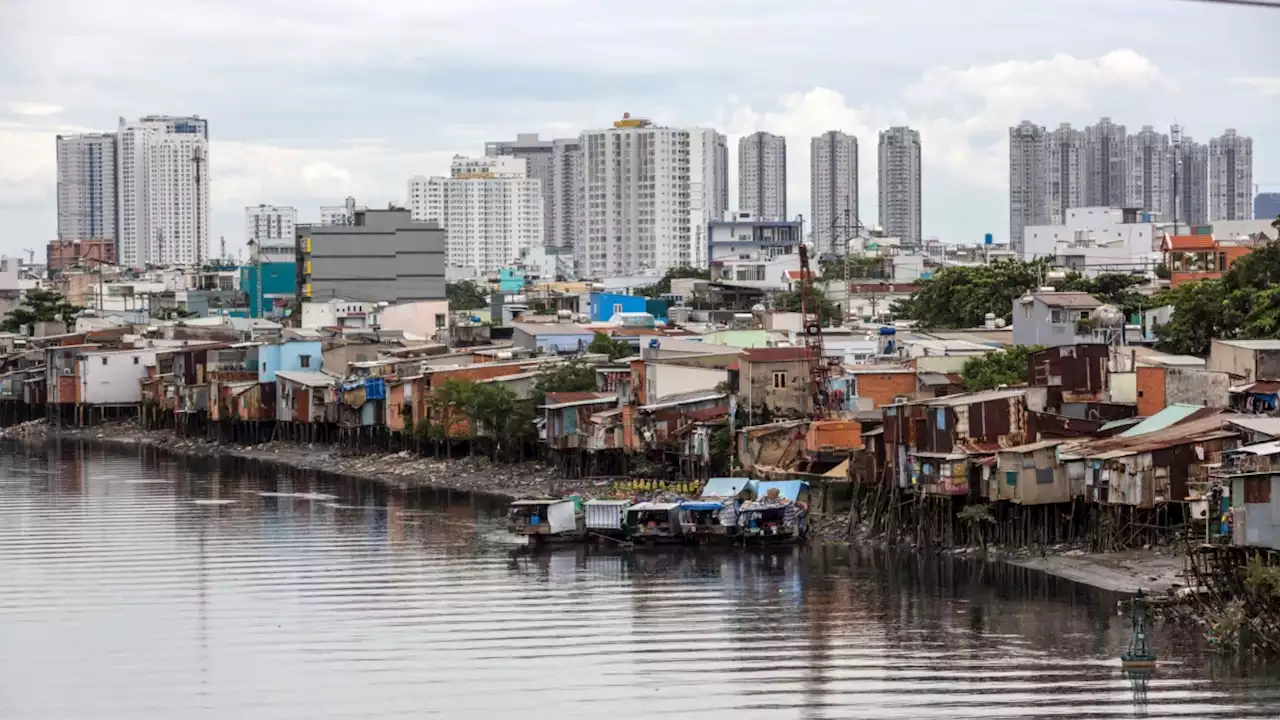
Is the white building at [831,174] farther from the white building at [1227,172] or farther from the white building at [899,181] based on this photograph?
the white building at [1227,172]

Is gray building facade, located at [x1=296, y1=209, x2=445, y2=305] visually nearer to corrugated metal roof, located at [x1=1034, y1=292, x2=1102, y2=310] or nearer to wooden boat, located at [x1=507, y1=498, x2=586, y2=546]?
corrugated metal roof, located at [x1=1034, y1=292, x2=1102, y2=310]

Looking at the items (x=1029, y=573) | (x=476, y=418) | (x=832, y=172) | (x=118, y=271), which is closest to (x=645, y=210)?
(x=832, y=172)

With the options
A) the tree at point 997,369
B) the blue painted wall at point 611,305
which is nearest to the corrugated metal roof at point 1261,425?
the tree at point 997,369

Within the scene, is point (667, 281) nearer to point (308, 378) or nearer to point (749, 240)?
point (749, 240)

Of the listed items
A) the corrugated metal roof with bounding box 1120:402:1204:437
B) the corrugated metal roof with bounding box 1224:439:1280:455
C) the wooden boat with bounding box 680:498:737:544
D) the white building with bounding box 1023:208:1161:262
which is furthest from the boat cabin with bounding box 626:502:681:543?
the white building with bounding box 1023:208:1161:262

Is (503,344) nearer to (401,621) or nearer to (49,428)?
(49,428)

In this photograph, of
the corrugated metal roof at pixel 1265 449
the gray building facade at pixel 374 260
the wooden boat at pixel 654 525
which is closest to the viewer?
the corrugated metal roof at pixel 1265 449
